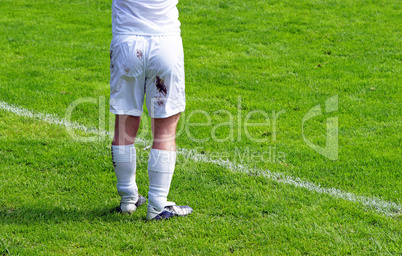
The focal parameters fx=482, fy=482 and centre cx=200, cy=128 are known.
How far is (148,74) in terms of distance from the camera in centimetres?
332

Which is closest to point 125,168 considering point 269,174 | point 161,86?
point 161,86

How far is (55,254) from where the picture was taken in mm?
3199

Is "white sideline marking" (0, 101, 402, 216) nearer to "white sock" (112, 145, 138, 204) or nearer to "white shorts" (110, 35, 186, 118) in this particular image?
"white sock" (112, 145, 138, 204)

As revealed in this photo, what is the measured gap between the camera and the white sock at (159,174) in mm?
3463

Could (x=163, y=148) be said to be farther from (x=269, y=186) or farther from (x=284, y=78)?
(x=284, y=78)

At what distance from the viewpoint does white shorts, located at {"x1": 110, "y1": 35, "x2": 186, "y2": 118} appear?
3234mm

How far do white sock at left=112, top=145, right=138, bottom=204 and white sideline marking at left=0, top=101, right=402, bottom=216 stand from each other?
3.68 feet

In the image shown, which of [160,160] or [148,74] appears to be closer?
[148,74]

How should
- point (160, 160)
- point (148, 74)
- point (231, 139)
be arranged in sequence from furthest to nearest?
point (231, 139), point (160, 160), point (148, 74)

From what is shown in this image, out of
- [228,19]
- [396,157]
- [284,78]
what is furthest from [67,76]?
[396,157]

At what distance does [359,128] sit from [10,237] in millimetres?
3649

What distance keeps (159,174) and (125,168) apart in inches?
10.2

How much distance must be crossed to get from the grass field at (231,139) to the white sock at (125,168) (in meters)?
0.19

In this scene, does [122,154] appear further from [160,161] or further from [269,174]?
[269,174]
